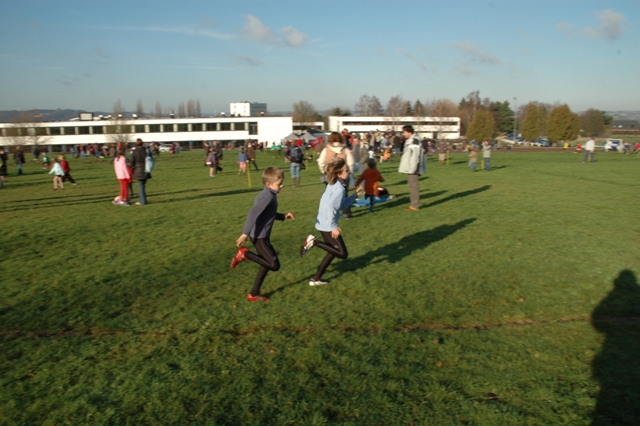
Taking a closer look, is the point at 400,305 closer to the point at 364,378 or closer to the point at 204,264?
→ the point at 364,378

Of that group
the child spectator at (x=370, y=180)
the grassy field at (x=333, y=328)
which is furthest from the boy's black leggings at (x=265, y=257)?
the child spectator at (x=370, y=180)

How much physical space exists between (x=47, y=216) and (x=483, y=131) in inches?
3346

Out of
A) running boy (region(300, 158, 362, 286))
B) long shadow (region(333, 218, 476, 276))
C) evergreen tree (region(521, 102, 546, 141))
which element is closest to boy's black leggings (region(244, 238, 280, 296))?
running boy (region(300, 158, 362, 286))

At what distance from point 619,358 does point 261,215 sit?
396 cm

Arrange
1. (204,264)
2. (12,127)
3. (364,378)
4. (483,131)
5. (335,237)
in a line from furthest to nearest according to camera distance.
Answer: (483,131) < (12,127) < (204,264) < (335,237) < (364,378)

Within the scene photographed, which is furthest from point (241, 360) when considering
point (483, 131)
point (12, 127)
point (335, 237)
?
point (483, 131)

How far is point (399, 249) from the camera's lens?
349 inches

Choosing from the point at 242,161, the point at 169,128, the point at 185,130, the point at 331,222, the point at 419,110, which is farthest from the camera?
the point at 185,130

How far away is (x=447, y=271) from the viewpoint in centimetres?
752

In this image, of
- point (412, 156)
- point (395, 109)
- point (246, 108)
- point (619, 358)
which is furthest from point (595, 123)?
point (619, 358)

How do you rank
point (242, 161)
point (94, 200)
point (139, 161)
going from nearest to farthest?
point (139, 161) < point (94, 200) < point (242, 161)

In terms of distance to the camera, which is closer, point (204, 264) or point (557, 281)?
point (557, 281)

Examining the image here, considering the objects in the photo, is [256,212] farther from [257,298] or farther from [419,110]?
[419,110]

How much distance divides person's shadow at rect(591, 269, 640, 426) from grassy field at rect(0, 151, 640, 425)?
0.06 feet
